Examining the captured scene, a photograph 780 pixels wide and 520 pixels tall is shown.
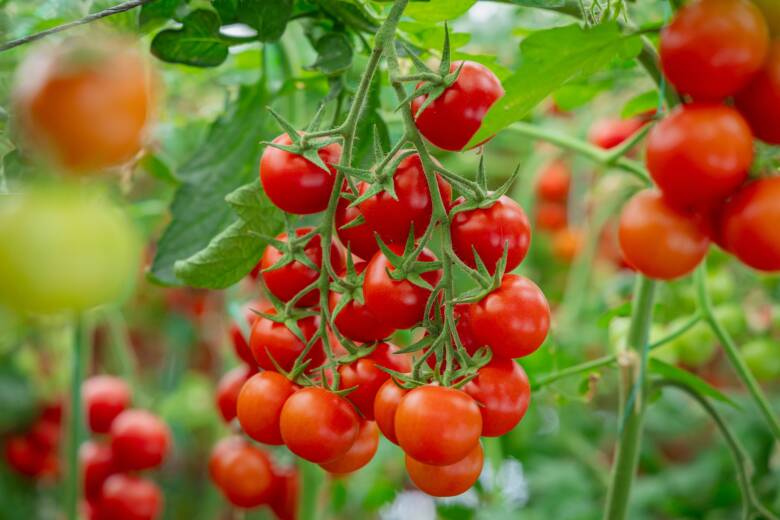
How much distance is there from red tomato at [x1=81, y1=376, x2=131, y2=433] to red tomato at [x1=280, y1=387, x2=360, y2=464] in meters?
0.67

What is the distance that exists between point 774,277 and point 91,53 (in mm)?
1028

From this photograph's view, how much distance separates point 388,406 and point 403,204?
0.10 metres

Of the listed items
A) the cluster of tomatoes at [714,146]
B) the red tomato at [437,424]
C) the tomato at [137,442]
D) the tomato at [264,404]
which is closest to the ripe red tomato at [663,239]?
the cluster of tomatoes at [714,146]

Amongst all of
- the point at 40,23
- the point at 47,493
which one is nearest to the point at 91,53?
the point at 40,23

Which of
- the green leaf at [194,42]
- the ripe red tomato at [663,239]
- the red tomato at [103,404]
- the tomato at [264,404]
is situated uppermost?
the ripe red tomato at [663,239]

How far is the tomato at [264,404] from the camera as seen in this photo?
0.44m

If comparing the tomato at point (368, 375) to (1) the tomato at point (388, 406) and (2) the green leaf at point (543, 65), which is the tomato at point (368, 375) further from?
(2) the green leaf at point (543, 65)

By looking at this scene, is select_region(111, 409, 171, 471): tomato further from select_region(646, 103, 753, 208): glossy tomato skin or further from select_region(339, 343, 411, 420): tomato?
select_region(646, 103, 753, 208): glossy tomato skin

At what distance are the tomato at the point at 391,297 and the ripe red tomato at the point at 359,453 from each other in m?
0.08

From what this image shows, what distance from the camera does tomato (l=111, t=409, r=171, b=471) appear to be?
3.15 ft

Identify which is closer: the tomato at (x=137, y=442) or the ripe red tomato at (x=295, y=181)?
the ripe red tomato at (x=295, y=181)

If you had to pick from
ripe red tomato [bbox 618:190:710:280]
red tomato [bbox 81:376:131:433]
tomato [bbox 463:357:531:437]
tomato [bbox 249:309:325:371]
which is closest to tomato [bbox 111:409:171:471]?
red tomato [bbox 81:376:131:433]

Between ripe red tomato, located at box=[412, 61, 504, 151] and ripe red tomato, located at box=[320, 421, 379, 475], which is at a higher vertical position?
ripe red tomato, located at box=[412, 61, 504, 151]

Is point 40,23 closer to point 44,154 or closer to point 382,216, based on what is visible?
point 382,216
